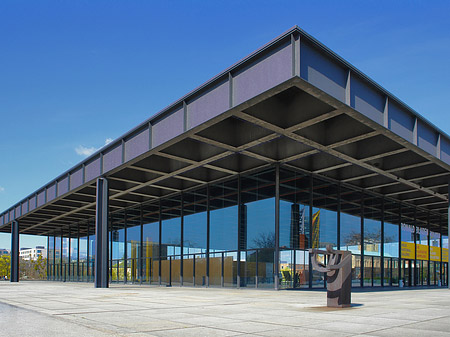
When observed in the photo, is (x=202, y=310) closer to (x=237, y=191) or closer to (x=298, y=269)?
(x=298, y=269)

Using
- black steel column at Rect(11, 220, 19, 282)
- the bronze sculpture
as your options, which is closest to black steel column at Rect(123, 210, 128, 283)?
black steel column at Rect(11, 220, 19, 282)

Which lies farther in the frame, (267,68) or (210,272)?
(210,272)

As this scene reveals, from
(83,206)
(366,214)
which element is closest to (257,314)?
(366,214)

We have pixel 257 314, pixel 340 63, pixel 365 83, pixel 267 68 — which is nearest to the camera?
pixel 257 314

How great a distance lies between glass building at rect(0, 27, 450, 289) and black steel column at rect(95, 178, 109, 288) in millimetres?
67

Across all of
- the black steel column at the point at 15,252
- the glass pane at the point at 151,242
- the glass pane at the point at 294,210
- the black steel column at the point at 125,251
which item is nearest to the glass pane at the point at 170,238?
the glass pane at the point at 151,242

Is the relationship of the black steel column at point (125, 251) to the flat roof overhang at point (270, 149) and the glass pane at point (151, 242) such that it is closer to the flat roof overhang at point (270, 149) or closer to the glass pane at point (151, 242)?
the glass pane at point (151, 242)

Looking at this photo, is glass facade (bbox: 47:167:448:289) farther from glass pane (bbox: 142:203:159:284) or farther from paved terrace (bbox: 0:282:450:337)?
paved terrace (bbox: 0:282:450:337)

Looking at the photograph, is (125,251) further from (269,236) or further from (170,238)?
(269,236)

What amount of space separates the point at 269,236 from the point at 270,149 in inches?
206

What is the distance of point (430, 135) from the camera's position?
78.1 ft

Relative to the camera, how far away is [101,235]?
27609 millimetres

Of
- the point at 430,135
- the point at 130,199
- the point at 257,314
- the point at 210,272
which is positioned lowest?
the point at 210,272

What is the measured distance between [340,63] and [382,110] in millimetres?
3934
